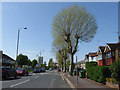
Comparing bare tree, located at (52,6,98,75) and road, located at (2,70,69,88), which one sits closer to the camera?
road, located at (2,70,69,88)

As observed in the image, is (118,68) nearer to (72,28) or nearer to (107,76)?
(107,76)

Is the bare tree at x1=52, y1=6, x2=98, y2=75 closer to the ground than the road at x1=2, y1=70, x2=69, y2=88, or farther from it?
farther from it

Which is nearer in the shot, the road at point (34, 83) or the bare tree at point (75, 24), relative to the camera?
the road at point (34, 83)

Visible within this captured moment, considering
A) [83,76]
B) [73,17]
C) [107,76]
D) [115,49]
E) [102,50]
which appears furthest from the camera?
[102,50]

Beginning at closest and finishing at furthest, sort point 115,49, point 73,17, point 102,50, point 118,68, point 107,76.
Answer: point 118,68 < point 107,76 < point 73,17 < point 115,49 < point 102,50

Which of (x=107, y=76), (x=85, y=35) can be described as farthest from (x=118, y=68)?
(x=85, y=35)

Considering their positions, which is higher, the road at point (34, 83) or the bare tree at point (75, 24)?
the bare tree at point (75, 24)

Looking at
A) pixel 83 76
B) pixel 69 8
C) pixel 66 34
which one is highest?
pixel 69 8

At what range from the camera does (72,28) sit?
2444 centimetres

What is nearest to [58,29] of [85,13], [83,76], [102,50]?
[85,13]

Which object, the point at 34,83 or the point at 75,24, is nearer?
the point at 34,83

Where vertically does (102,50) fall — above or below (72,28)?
below

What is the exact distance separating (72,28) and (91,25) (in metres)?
3.16

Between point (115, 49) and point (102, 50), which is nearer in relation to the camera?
point (115, 49)
